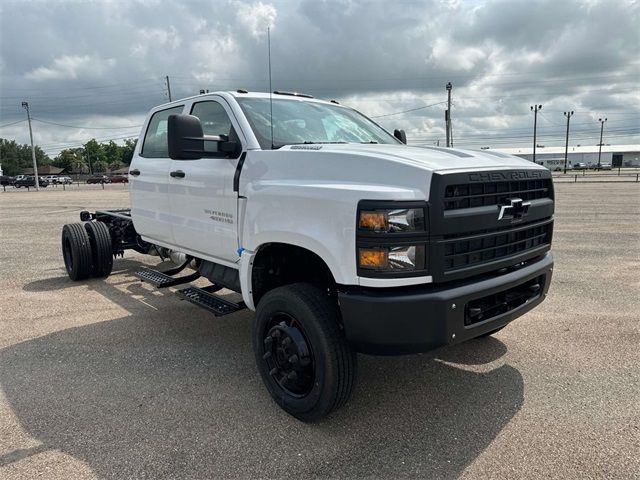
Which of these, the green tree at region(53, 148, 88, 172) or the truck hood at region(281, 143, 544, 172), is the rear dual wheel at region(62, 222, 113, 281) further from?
the green tree at region(53, 148, 88, 172)

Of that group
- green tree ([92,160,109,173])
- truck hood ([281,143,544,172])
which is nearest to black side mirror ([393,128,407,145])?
truck hood ([281,143,544,172])

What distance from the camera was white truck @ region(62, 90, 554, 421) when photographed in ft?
8.64

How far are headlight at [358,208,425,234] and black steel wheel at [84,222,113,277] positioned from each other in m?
5.20

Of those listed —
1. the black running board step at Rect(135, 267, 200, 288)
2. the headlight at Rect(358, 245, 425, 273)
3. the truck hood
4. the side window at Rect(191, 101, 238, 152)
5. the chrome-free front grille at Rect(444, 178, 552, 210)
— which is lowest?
the black running board step at Rect(135, 267, 200, 288)

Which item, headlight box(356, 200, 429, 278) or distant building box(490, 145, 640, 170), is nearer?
headlight box(356, 200, 429, 278)

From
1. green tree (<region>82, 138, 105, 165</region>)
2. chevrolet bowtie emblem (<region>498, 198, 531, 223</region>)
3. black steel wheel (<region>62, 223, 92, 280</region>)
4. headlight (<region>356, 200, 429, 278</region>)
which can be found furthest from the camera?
green tree (<region>82, 138, 105, 165</region>)

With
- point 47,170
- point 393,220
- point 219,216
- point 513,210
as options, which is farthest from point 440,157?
point 47,170

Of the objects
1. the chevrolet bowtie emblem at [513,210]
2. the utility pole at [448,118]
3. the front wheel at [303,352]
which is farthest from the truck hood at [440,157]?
the utility pole at [448,118]

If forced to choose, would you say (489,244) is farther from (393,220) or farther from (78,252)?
(78,252)

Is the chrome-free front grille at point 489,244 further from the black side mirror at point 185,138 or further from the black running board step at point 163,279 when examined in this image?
the black running board step at point 163,279

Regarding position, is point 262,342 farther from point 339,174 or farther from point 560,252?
point 560,252

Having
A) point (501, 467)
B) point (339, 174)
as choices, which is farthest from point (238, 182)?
point (501, 467)

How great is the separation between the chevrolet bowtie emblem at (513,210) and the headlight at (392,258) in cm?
68

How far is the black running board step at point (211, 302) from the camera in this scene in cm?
389
